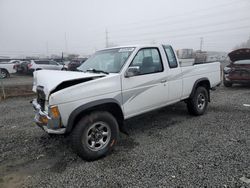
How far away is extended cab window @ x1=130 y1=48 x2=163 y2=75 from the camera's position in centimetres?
428

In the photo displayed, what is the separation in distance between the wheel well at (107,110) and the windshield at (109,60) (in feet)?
2.29

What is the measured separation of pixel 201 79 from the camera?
5711mm

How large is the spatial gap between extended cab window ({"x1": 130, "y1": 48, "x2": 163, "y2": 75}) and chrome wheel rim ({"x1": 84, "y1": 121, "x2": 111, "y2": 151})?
134 centimetres

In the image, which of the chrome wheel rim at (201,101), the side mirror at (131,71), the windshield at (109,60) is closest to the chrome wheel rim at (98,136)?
the side mirror at (131,71)

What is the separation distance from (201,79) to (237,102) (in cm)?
269

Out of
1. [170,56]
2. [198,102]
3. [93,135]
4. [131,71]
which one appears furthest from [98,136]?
[198,102]

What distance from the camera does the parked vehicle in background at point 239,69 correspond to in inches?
395

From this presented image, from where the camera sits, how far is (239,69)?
1018cm

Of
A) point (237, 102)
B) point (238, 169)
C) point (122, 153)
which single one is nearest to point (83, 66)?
point (122, 153)

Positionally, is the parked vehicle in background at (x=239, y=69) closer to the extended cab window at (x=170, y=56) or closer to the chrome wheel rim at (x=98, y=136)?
the extended cab window at (x=170, y=56)

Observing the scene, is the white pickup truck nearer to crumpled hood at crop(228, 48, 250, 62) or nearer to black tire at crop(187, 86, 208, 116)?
black tire at crop(187, 86, 208, 116)

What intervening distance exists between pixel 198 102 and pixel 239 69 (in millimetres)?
5796

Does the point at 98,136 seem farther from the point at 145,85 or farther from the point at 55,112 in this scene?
the point at 145,85

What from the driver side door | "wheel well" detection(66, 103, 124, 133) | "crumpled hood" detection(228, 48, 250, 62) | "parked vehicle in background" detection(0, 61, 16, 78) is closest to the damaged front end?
"wheel well" detection(66, 103, 124, 133)
